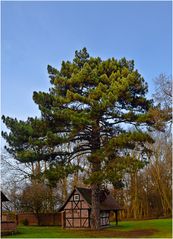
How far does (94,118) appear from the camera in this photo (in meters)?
22.1

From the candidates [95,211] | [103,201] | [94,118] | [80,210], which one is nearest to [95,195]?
[95,211]

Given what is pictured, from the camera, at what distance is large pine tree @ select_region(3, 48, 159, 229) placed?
21109 millimetres

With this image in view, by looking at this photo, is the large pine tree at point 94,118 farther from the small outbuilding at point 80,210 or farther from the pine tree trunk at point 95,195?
the small outbuilding at point 80,210

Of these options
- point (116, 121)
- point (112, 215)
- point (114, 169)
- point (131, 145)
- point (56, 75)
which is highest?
point (56, 75)

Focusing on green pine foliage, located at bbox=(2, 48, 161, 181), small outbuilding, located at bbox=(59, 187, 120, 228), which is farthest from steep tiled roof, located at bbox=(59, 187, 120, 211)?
green pine foliage, located at bbox=(2, 48, 161, 181)

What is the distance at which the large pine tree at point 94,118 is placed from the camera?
69.3 feet

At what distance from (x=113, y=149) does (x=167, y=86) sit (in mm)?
5591

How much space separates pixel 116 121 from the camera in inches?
917

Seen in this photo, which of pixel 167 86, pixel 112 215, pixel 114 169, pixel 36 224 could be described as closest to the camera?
pixel 167 86

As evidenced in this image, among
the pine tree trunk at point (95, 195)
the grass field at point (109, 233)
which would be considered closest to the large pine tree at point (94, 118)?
the pine tree trunk at point (95, 195)

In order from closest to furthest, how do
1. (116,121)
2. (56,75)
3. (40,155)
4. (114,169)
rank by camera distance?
(114,169) → (40,155) → (116,121) → (56,75)

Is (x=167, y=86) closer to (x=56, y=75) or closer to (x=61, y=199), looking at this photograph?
(x=56, y=75)

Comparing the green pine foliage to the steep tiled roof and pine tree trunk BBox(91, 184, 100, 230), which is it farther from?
the steep tiled roof

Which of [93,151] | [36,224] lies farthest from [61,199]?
[93,151]
